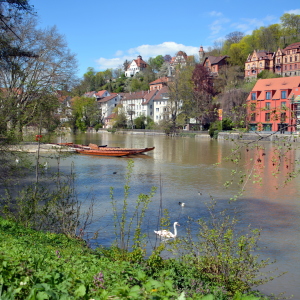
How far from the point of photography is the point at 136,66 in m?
153

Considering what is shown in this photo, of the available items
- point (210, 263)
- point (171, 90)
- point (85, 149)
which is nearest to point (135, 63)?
point (171, 90)

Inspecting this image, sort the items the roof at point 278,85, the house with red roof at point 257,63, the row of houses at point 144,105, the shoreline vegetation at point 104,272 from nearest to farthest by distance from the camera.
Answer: the shoreline vegetation at point 104,272, the roof at point 278,85, the house with red roof at point 257,63, the row of houses at point 144,105

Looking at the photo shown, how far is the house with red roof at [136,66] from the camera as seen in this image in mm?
151875

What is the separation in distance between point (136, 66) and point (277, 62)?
71.4m

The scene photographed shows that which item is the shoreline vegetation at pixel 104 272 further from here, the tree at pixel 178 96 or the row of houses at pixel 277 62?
the row of houses at pixel 277 62

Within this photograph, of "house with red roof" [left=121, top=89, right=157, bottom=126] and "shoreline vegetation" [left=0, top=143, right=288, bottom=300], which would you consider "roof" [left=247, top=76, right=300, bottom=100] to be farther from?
"shoreline vegetation" [left=0, top=143, right=288, bottom=300]

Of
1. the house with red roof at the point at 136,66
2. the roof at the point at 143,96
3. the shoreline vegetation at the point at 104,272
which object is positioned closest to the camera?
the shoreline vegetation at the point at 104,272

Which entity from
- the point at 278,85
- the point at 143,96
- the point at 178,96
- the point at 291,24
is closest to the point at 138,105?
the point at 143,96

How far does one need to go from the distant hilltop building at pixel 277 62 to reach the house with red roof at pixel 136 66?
63.5 metres

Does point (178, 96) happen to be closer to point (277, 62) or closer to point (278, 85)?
point (278, 85)

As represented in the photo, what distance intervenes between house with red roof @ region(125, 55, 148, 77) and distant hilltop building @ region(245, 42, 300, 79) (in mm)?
63546

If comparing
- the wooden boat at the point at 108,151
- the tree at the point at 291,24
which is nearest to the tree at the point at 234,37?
the tree at the point at 291,24

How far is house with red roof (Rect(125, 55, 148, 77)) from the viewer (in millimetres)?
151875

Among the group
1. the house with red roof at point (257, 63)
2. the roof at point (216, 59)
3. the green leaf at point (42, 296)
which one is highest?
the roof at point (216, 59)
